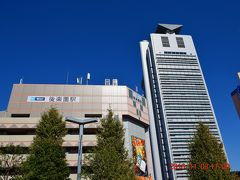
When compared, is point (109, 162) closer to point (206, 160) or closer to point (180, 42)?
Result: point (206, 160)

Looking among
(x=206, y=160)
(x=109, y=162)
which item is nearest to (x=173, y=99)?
(x=206, y=160)

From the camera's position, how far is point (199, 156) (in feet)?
72.2

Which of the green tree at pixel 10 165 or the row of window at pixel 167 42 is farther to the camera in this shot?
the row of window at pixel 167 42

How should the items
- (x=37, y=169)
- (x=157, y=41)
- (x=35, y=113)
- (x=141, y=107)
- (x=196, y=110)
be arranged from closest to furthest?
(x=37, y=169), (x=35, y=113), (x=141, y=107), (x=196, y=110), (x=157, y=41)

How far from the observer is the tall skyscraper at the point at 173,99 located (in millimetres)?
90188

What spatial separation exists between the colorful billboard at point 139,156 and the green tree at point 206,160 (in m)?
25.5

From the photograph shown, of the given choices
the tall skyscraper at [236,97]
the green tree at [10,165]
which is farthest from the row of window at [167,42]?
the green tree at [10,165]

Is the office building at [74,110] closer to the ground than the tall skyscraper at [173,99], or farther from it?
closer to the ground

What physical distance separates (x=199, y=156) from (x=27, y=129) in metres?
34.2

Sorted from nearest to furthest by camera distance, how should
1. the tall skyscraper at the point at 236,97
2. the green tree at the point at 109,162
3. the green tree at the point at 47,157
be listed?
the green tree at the point at 109,162 < the green tree at the point at 47,157 < the tall skyscraper at the point at 236,97

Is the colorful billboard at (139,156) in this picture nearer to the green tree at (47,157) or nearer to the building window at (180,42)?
the green tree at (47,157)

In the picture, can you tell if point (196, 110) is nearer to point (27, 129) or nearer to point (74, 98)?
point (74, 98)

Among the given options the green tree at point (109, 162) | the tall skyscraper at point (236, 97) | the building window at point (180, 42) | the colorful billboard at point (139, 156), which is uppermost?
the building window at point (180, 42)

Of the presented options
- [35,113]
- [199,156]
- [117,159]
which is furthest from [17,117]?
[199,156]
